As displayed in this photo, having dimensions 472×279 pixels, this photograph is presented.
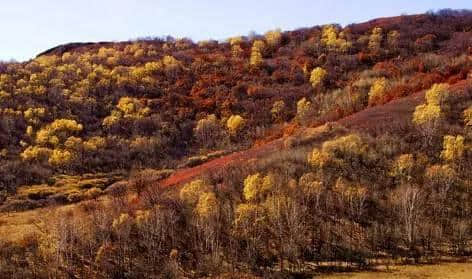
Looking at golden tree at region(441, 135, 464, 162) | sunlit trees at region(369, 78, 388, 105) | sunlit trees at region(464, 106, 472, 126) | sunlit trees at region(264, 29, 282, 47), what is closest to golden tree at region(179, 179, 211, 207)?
golden tree at region(441, 135, 464, 162)

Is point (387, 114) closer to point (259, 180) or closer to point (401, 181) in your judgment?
point (401, 181)

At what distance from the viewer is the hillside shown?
48531 millimetres

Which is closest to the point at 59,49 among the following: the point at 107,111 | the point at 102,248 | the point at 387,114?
the point at 107,111

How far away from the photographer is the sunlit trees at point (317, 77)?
120 m

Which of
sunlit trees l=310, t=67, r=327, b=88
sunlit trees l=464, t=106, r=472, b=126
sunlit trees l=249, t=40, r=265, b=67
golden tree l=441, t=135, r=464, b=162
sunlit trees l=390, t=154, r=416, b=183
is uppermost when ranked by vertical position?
sunlit trees l=249, t=40, r=265, b=67

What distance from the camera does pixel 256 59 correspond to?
138250 millimetres

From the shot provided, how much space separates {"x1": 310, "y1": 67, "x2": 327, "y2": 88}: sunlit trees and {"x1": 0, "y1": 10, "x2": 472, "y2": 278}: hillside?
40cm

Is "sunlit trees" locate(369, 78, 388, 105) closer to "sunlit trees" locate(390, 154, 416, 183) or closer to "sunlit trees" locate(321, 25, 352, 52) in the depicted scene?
"sunlit trees" locate(390, 154, 416, 183)

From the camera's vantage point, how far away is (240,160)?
68750 mm

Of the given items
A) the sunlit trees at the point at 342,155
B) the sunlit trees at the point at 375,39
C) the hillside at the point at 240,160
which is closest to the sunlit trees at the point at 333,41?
the hillside at the point at 240,160

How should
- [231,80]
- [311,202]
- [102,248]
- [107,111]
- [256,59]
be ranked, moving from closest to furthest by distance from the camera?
[102,248], [311,202], [107,111], [231,80], [256,59]

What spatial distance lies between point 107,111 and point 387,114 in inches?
2244

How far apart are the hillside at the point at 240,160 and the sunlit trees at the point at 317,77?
0.40 meters

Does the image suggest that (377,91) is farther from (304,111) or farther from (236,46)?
(236,46)
